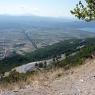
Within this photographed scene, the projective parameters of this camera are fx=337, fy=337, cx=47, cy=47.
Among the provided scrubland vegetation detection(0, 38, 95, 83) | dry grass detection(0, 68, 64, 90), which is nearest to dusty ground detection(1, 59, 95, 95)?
dry grass detection(0, 68, 64, 90)

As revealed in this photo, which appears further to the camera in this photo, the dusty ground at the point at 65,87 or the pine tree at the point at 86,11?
the pine tree at the point at 86,11

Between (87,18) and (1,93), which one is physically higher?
(87,18)

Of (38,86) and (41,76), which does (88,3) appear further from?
(38,86)

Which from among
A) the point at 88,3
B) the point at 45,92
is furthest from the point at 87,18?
the point at 45,92

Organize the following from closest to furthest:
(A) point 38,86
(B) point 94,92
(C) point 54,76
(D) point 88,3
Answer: (B) point 94,92 < (A) point 38,86 < (C) point 54,76 < (D) point 88,3

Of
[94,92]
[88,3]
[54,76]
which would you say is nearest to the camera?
[94,92]

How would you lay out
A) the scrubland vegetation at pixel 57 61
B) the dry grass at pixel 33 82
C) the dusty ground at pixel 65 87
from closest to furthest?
the dusty ground at pixel 65 87 → the dry grass at pixel 33 82 → the scrubland vegetation at pixel 57 61

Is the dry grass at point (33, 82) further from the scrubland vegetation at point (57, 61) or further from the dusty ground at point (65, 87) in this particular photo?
the scrubland vegetation at point (57, 61)

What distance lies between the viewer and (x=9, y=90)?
13.1m

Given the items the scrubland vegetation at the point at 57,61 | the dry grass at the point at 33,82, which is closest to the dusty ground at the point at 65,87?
the dry grass at the point at 33,82

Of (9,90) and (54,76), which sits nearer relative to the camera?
(9,90)

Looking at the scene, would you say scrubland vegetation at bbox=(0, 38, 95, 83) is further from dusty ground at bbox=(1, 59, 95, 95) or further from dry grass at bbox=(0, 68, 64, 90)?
dusty ground at bbox=(1, 59, 95, 95)

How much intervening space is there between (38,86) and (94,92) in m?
2.76

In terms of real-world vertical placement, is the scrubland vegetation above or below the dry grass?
below
